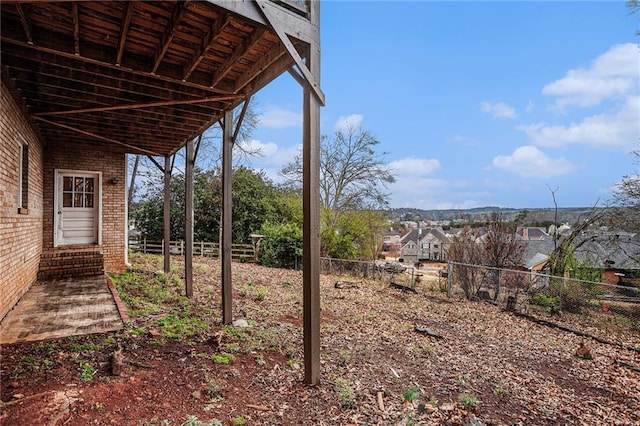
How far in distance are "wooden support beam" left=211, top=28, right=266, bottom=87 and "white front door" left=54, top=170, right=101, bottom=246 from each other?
5.70 m

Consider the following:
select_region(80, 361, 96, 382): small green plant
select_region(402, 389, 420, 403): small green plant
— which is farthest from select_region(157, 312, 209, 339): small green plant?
select_region(402, 389, 420, 403): small green plant

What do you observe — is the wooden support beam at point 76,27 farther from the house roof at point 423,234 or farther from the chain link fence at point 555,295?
the house roof at point 423,234

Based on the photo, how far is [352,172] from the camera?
53.9 ft

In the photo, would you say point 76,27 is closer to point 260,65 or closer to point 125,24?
point 125,24

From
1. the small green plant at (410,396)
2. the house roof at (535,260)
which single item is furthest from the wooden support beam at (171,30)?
the house roof at (535,260)

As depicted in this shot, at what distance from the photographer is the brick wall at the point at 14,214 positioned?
3.76 meters

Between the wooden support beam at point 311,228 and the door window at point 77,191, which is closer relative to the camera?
the wooden support beam at point 311,228

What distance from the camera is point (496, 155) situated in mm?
30344

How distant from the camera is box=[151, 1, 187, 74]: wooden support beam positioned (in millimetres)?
2598

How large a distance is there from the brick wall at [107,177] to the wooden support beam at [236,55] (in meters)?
5.48

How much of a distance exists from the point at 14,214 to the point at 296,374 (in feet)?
14.4

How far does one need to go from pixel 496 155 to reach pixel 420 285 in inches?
987

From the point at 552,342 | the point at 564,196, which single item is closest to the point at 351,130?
the point at 564,196

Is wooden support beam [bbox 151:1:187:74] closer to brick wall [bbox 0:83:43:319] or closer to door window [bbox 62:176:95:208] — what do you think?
brick wall [bbox 0:83:43:319]
